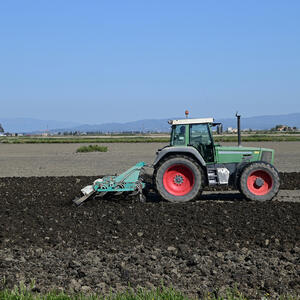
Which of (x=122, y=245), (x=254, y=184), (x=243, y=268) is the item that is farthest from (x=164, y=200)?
(x=243, y=268)

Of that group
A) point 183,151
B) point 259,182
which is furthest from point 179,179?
point 259,182

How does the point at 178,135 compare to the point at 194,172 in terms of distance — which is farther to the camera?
the point at 178,135

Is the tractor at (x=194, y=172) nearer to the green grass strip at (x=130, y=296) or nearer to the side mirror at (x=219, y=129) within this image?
the side mirror at (x=219, y=129)

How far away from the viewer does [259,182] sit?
13.6 meters

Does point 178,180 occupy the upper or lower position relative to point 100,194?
upper

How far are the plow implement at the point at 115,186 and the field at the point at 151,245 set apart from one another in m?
0.32

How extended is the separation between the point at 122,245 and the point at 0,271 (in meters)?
2.25

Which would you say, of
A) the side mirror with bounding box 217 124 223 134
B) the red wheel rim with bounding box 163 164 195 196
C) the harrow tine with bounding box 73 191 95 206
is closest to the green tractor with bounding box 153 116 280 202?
the red wheel rim with bounding box 163 164 195 196

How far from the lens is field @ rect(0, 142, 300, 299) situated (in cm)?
742

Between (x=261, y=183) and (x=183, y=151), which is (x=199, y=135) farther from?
(x=261, y=183)

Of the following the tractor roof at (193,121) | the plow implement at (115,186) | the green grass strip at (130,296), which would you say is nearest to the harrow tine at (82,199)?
the plow implement at (115,186)

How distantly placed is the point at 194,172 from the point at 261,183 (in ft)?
5.74

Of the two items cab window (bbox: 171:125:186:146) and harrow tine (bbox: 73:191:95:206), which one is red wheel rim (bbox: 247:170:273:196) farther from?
harrow tine (bbox: 73:191:95:206)

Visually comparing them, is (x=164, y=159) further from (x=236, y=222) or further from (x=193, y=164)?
(x=236, y=222)
